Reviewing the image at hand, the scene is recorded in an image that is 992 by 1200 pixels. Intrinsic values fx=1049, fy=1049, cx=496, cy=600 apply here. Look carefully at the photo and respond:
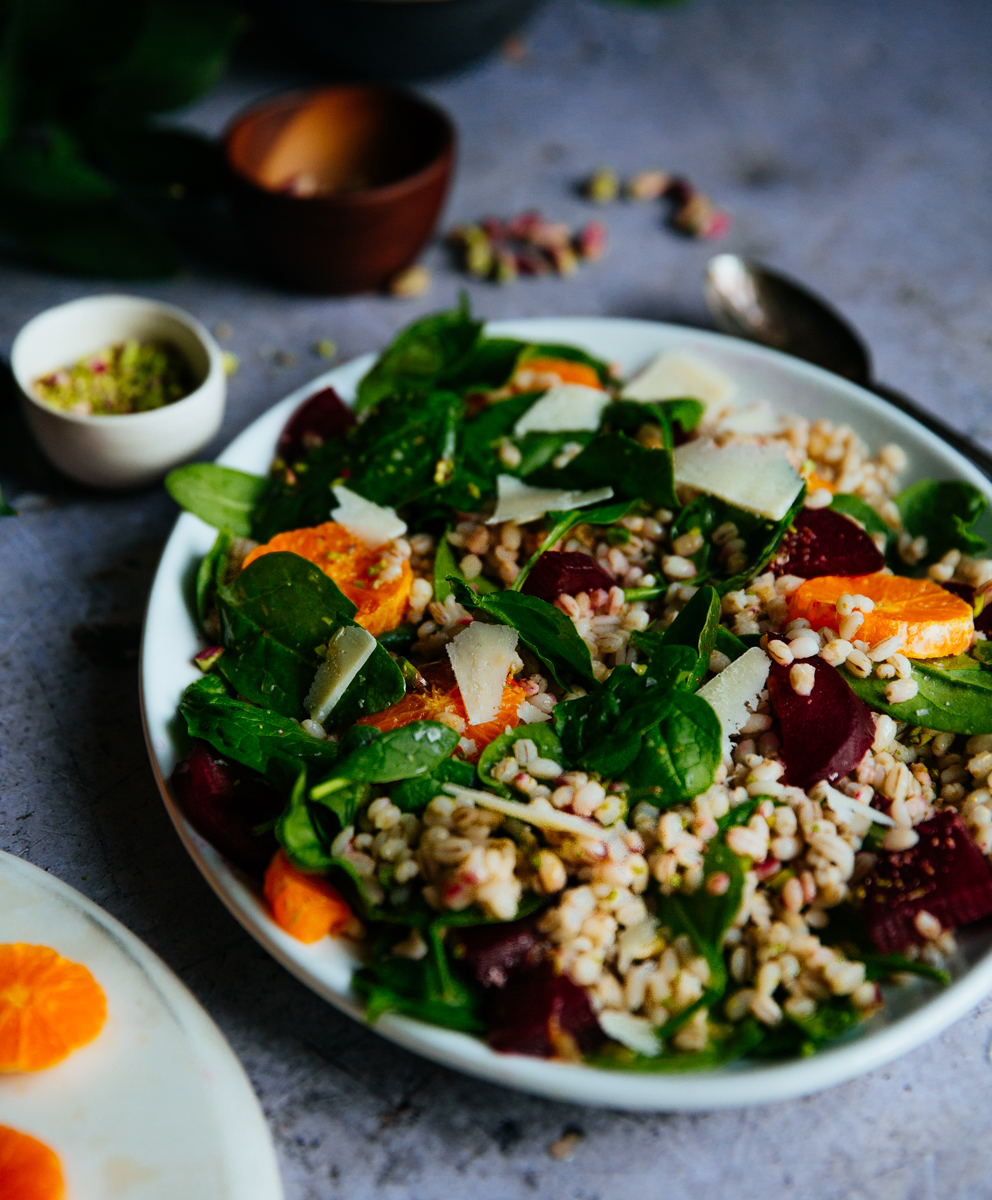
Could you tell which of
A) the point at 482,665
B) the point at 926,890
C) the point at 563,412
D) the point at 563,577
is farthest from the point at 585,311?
the point at 926,890

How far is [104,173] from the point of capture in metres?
3.41

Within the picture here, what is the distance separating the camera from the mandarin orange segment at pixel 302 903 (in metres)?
1.56

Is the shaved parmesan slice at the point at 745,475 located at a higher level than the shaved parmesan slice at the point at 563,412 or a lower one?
higher

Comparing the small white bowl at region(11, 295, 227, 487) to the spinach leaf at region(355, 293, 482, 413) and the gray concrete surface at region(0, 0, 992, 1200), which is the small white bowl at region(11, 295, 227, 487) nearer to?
the gray concrete surface at region(0, 0, 992, 1200)

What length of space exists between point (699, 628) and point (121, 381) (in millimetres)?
1514

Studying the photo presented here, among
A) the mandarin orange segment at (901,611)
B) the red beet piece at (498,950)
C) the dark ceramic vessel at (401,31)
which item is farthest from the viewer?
the dark ceramic vessel at (401,31)

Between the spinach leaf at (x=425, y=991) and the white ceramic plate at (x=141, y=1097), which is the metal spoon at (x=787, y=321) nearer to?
the spinach leaf at (x=425, y=991)

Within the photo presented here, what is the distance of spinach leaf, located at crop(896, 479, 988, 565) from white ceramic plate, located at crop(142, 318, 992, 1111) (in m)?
0.06

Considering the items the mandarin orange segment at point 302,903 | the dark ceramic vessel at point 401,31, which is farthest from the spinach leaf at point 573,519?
the dark ceramic vessel at point 401,31

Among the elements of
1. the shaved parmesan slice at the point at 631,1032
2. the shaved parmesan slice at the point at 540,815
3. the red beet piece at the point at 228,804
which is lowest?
the red beet piece at the point at 228,804

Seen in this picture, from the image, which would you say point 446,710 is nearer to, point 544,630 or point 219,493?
point 544,630

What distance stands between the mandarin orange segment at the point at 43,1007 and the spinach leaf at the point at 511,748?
68 cm

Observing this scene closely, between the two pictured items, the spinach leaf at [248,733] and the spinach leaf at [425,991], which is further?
the spinach leaf at [248,733]

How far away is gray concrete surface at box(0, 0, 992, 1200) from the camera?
63.1 inches
